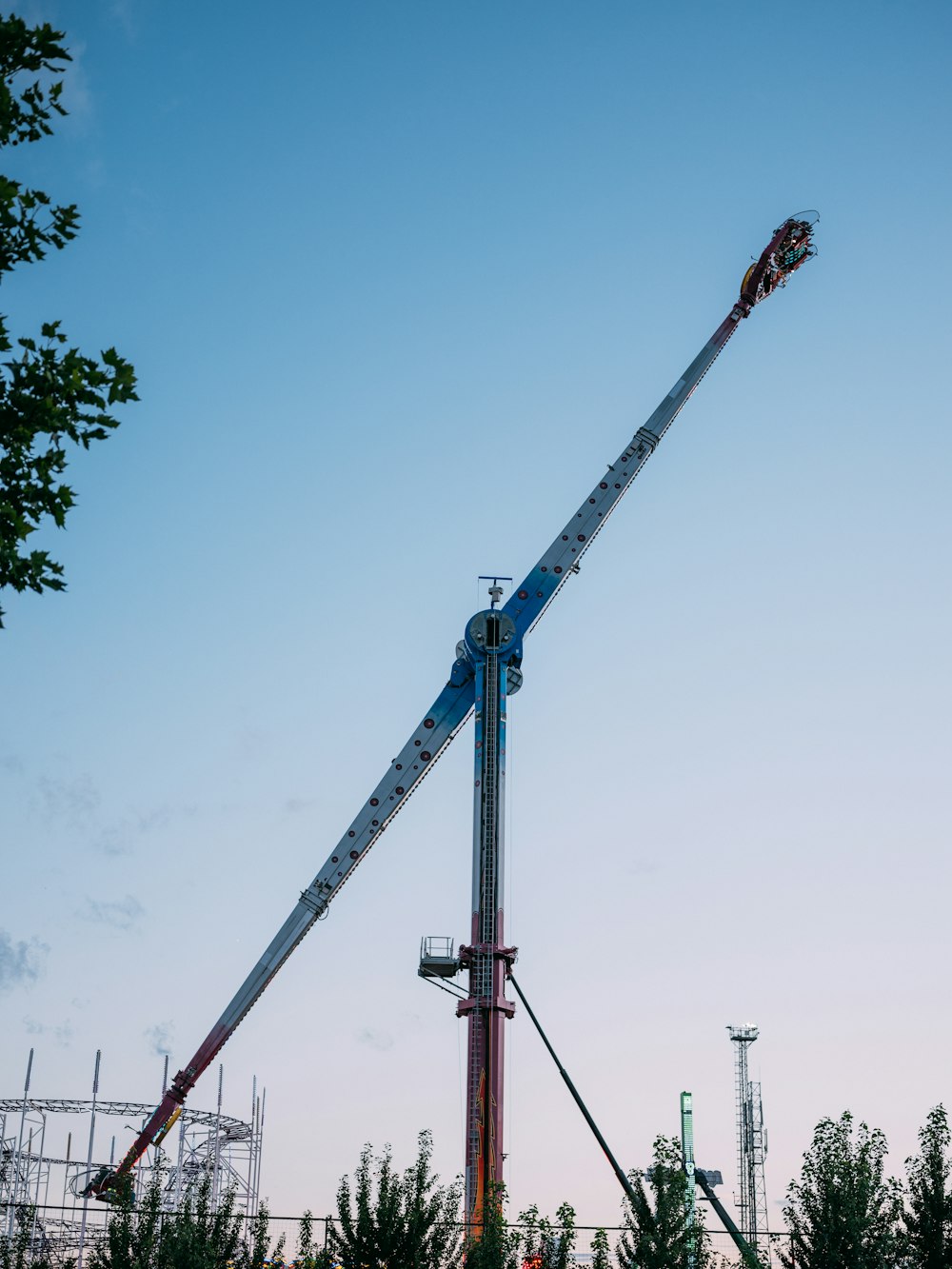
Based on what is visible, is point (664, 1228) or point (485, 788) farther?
point (485, 788)

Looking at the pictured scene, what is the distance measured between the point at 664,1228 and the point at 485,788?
23.0 meters

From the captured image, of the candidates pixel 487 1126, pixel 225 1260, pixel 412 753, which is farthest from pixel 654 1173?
pixel 412 753

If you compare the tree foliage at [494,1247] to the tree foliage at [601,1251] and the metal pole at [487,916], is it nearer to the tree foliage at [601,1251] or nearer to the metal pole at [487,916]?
the tree foliage at [601,1251]

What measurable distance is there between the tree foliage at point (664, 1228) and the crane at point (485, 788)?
1430 centimetres

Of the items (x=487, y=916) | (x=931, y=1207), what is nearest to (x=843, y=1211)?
(x=931, y=1207)

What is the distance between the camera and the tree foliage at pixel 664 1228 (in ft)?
93.4

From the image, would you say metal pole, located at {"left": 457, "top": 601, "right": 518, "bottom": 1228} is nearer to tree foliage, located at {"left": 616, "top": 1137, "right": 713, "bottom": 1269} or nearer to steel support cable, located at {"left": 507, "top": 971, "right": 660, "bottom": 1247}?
steel support cable, located at {"left": 507, "top": 971, "right": 660, "bottom": 1247}

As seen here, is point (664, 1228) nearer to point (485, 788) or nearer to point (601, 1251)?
point (601, 1251)

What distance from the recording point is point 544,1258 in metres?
29.3

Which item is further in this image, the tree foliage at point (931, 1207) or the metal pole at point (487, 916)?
the metal pole at point (487, 916)

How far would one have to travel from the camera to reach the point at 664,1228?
2872 centimetres

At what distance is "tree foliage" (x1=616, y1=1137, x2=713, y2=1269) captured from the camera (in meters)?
28.5

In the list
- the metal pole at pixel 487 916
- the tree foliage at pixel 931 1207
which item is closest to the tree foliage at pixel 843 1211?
the tree foliage at pixel 931 1207

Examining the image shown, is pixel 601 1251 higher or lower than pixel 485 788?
lower
